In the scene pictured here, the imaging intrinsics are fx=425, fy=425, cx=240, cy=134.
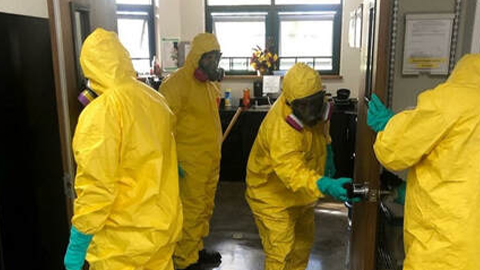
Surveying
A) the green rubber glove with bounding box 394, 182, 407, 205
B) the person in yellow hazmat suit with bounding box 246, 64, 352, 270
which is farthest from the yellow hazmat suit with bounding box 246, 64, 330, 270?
the green rubber glove with bounding box 394, 182, 407, 205

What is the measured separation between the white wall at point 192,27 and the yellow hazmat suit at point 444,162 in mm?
3227

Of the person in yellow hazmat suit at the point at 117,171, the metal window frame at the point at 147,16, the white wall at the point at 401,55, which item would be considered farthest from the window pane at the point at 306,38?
the person in yellow hazmat suit at the point at 117,171

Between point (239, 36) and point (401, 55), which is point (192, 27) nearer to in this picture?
point (239, 36)

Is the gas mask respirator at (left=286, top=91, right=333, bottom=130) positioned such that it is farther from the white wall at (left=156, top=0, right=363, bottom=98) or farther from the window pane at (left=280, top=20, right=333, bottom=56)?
the window pane at (left=280, top=20, right=333, bottom=56)

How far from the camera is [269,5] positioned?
4512 millimetres

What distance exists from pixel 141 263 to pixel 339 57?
137 inches

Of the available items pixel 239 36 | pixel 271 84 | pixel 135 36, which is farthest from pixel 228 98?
pixel 135 36

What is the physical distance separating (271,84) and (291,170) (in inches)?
99.5

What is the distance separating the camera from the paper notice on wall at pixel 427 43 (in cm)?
169

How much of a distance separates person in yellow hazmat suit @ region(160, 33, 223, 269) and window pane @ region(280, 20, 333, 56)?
75.7 inches

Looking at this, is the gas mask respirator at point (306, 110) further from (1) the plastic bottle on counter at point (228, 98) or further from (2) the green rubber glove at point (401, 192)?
(1) the plastic bottle on counter at point (228, 98)

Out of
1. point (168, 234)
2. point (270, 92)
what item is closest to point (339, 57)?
point (270, 92)

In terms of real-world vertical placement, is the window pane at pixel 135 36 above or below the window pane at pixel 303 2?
below

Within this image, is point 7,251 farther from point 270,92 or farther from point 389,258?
point 270,92
